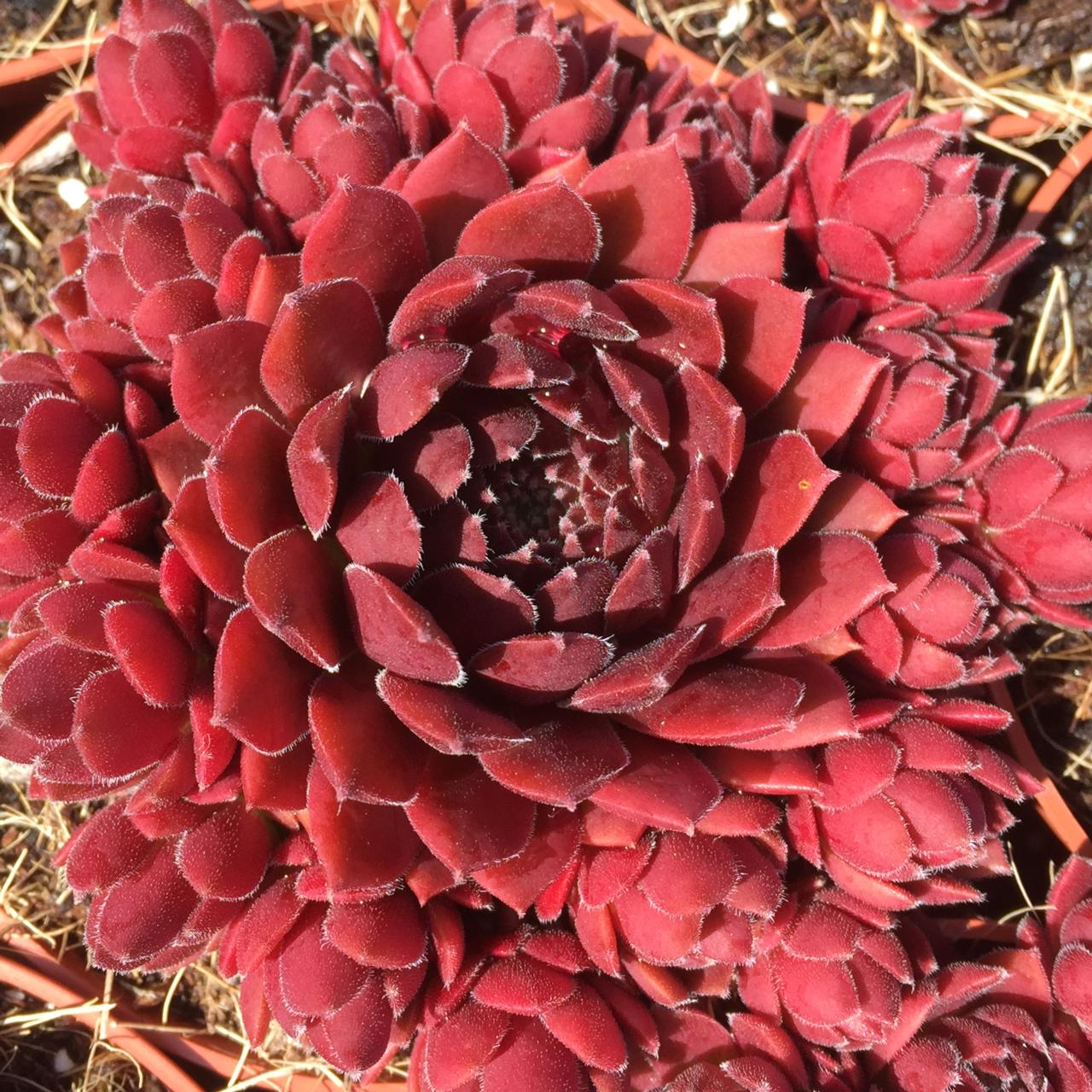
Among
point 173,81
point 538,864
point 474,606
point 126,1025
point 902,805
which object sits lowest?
point 126,1025

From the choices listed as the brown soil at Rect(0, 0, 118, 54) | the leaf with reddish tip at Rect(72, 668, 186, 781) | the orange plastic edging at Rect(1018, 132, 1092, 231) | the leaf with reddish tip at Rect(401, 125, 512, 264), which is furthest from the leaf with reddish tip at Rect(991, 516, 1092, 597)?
the brown soil at Rect(0, 0, 118, 54)

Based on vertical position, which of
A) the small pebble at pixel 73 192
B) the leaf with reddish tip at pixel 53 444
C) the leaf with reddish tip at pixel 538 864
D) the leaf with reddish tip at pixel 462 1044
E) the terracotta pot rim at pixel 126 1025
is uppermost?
the small pebble at pixel 73 192

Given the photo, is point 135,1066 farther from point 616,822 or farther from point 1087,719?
point 1087,719

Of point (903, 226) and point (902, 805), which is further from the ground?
point (903, 226)

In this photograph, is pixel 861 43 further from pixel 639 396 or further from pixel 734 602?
pixel 734 602

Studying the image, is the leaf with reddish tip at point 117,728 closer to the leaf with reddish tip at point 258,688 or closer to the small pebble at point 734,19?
the leaf with reddish tip at point 258,688

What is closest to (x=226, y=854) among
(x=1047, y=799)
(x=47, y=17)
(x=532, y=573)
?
(x=532, y=573)

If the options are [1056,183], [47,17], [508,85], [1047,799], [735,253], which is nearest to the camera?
[735,253]

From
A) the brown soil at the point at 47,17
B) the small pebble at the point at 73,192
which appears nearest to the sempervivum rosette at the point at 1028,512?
the small pebble at the point at 73,192
